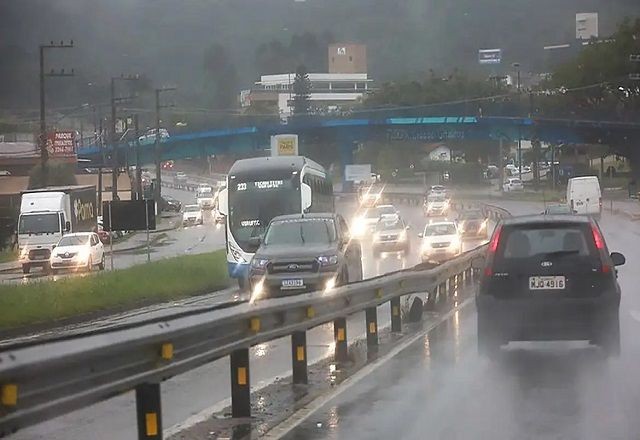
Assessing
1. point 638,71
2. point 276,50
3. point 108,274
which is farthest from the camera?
point 276,50

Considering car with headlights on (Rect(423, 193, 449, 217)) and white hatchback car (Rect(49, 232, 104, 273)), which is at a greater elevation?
car with headlights on (Rect(423, 193, 449, 217))

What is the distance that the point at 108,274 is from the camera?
31.3 m

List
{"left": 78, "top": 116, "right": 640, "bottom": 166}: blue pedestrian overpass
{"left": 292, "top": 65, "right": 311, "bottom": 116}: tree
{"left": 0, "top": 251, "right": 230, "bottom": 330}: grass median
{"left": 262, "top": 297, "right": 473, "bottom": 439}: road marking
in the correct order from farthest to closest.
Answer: {"left": 292, "top": 65, "right": 311, "bottom": 116}: tree → {"left": 78, "top": 116, "right": 640, "bottom": 166}: blue pedestrian overpass → {"left": 0, "top": 251, "right": 230, "bottom": 330}: grass median → {"left": 262, "top": 297, "right": 473, "bottom": 439}: road marking

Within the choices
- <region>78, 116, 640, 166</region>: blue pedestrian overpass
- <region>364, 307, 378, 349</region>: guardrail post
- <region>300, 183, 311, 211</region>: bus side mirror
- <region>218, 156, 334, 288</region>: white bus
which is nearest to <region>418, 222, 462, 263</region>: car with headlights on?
<region>300, 183, 311, 211</region>: bus side mirror

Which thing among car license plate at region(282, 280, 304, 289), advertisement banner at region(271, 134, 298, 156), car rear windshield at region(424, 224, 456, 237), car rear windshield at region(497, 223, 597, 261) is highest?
advertisement banner at region(271, 134, 298, 156)

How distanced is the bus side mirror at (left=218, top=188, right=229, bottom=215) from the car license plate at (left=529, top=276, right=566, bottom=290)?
2105cm

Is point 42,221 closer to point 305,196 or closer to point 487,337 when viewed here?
point 305,196

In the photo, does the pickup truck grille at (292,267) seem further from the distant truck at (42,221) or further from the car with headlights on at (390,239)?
the distant truck at (42,221)

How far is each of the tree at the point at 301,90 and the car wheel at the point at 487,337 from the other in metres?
124

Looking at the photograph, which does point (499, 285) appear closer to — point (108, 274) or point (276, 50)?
point (108, 274)

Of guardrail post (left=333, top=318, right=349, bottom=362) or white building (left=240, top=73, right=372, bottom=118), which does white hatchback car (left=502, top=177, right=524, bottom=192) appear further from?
guardrail post (left=333, top=318, right=349, bottom=362)

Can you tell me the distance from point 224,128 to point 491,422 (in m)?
88.7

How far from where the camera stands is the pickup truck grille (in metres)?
23.5

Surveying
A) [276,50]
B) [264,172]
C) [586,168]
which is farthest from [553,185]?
[276,50]
